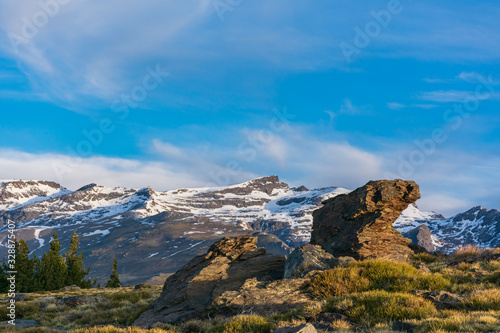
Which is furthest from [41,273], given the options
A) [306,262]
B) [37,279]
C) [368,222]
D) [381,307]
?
[381,307]

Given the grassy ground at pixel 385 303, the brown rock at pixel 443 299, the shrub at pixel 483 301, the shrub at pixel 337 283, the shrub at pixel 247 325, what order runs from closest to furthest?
1. the grassy ground at pixel 385 303
2. the shrub at pixel 247 325
3. the shrub at pixel 483 301
4. the brown rock at pixel 443 299
5. the shrub at pixel 337 283

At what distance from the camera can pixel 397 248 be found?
26094 millimetres

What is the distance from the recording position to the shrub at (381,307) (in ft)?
38.2

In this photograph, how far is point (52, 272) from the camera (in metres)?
82.7

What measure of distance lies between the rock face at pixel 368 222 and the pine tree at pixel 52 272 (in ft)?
244

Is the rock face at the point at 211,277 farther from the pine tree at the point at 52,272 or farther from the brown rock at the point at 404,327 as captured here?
the pine tree at the point at 52,272

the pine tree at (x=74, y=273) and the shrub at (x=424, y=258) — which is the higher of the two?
the shrub at (x=424, y=258)

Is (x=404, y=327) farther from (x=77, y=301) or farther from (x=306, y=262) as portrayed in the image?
(x=77, y=301)

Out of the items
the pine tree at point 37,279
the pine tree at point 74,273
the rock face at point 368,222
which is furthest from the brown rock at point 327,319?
the pine tree at point 74,273

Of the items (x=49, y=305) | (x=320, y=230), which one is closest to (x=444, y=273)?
(x=320, y=230)

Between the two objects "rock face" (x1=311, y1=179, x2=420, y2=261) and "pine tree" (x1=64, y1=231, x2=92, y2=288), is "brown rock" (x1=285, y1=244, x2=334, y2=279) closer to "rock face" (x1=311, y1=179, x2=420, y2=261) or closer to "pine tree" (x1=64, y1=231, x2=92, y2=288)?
"rock face" (x1=311, y1=179, x2=420, y2=261)

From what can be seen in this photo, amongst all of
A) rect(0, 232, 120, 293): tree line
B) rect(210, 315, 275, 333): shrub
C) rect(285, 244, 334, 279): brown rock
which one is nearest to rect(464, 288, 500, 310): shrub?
rect(285, 244, 334, 279): brown rock

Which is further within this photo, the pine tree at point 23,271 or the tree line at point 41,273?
the tree line at point 41,273

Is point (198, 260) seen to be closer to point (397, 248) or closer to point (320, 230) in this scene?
point (320, 230)
